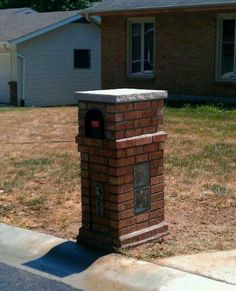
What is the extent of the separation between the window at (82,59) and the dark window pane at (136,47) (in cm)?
639

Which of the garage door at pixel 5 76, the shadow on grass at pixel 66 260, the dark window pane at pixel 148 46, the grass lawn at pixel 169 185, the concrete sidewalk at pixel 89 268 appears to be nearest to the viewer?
the concrete sidewalk at pixel 89 268

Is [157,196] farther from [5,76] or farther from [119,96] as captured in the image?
[5,76]

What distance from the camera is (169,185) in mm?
7477

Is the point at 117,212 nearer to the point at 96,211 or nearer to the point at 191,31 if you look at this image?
the point at 96,211

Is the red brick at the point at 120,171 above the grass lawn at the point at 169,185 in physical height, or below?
above

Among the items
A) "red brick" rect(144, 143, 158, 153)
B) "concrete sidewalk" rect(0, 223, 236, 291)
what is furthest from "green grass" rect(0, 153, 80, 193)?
"red brick" rect(144, 143, 158, 153)

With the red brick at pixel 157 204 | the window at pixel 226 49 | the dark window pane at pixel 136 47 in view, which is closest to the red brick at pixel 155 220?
the red brick at pixel 157 204

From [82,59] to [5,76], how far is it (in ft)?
11.1

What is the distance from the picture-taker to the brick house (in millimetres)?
17250

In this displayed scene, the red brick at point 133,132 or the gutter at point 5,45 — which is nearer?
the red brick at point 133,132

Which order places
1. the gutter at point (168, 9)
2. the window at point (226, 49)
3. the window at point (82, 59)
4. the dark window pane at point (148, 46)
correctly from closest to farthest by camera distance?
the gutter at point (168, 9) → the window at point (226, 49) → the dark window pane at point (148, 46) → the window at point (82, 59)

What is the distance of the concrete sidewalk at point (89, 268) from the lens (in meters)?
4.64

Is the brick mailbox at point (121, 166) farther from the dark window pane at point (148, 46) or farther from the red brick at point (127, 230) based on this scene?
the dark window pane at point (148, 46)

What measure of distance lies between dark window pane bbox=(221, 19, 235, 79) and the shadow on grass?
41.7ft
